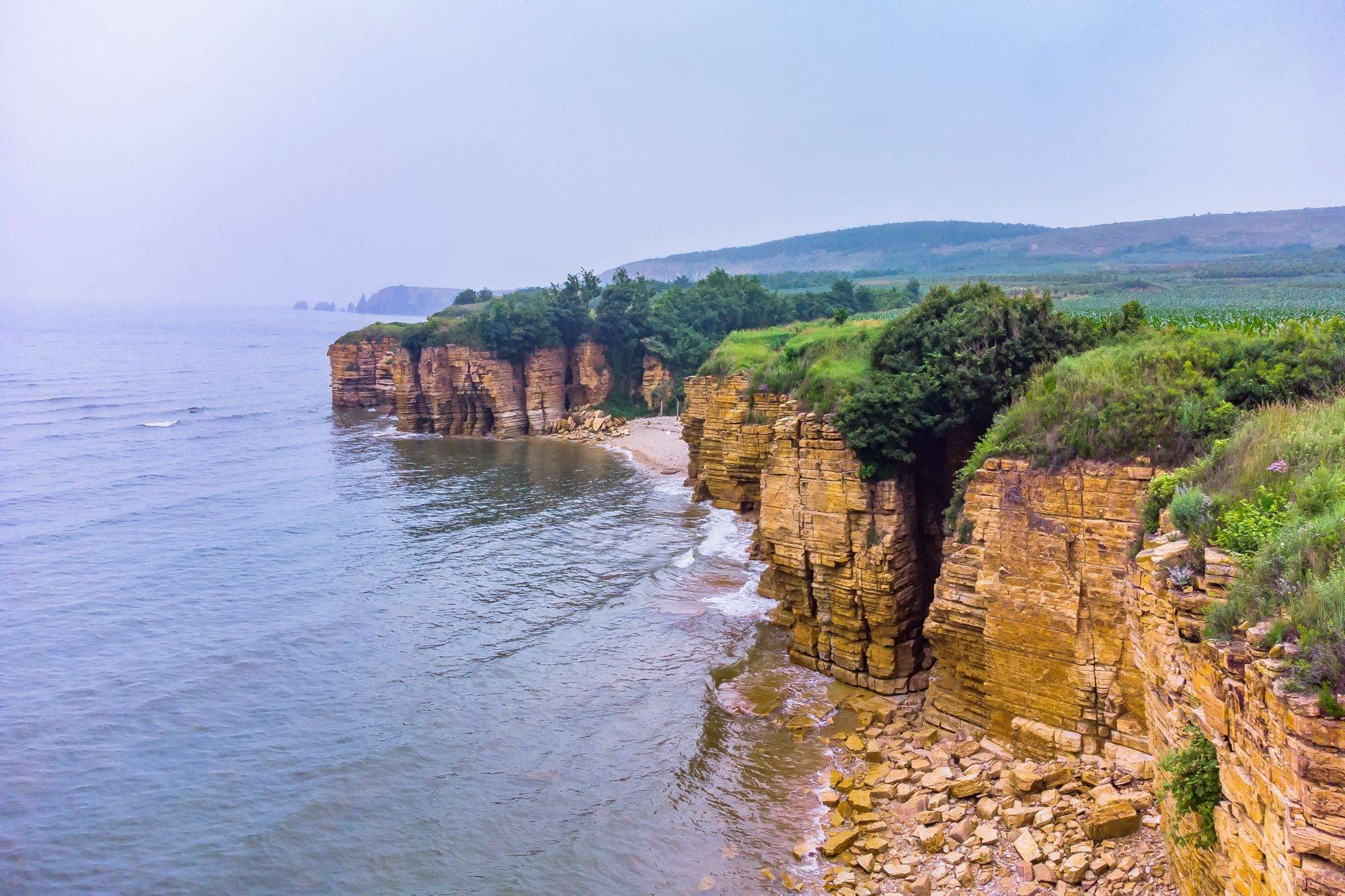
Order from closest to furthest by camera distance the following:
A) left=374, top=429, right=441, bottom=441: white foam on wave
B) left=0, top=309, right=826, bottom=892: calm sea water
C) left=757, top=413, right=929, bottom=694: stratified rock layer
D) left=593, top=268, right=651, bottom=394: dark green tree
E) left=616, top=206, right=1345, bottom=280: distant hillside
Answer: left=0, top=309, right=826, bottom=892: calm sea water, left=757, top=413, right=929, bottom=694: stratified rock layer, left=374, top=429, right=441, bottom=441: white foam on wave, left=593, top=268, right=651, bottom=394: dark green tree, left=616, top=206, right=1345, bottom=280: distant hillside

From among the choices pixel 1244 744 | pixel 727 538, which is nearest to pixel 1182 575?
pixel 1244 744

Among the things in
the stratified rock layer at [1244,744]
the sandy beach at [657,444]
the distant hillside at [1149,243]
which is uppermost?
the distant hillside at [1149,243]

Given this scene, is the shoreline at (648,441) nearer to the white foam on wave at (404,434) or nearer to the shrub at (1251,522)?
the white foam on wave at (404,434)

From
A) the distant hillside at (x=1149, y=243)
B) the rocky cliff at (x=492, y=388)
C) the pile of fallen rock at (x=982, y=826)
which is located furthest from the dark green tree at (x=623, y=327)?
the distant hillside at (x=1149, y=243)

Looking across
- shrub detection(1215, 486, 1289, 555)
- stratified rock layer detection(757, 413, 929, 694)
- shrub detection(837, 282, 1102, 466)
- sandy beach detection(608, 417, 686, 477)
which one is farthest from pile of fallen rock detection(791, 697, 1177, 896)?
sandy beach detection(608, 417, 686, 477)

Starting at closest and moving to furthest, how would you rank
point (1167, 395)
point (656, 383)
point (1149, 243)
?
point (1167, 395) → point (656, 383) → point (1149, 243)

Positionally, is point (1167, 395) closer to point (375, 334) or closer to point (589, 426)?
point (589, 426)

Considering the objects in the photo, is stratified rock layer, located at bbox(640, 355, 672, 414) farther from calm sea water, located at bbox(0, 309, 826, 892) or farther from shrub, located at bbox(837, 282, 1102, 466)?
shrub, located at bbox(837, 282, 1102, 466)
